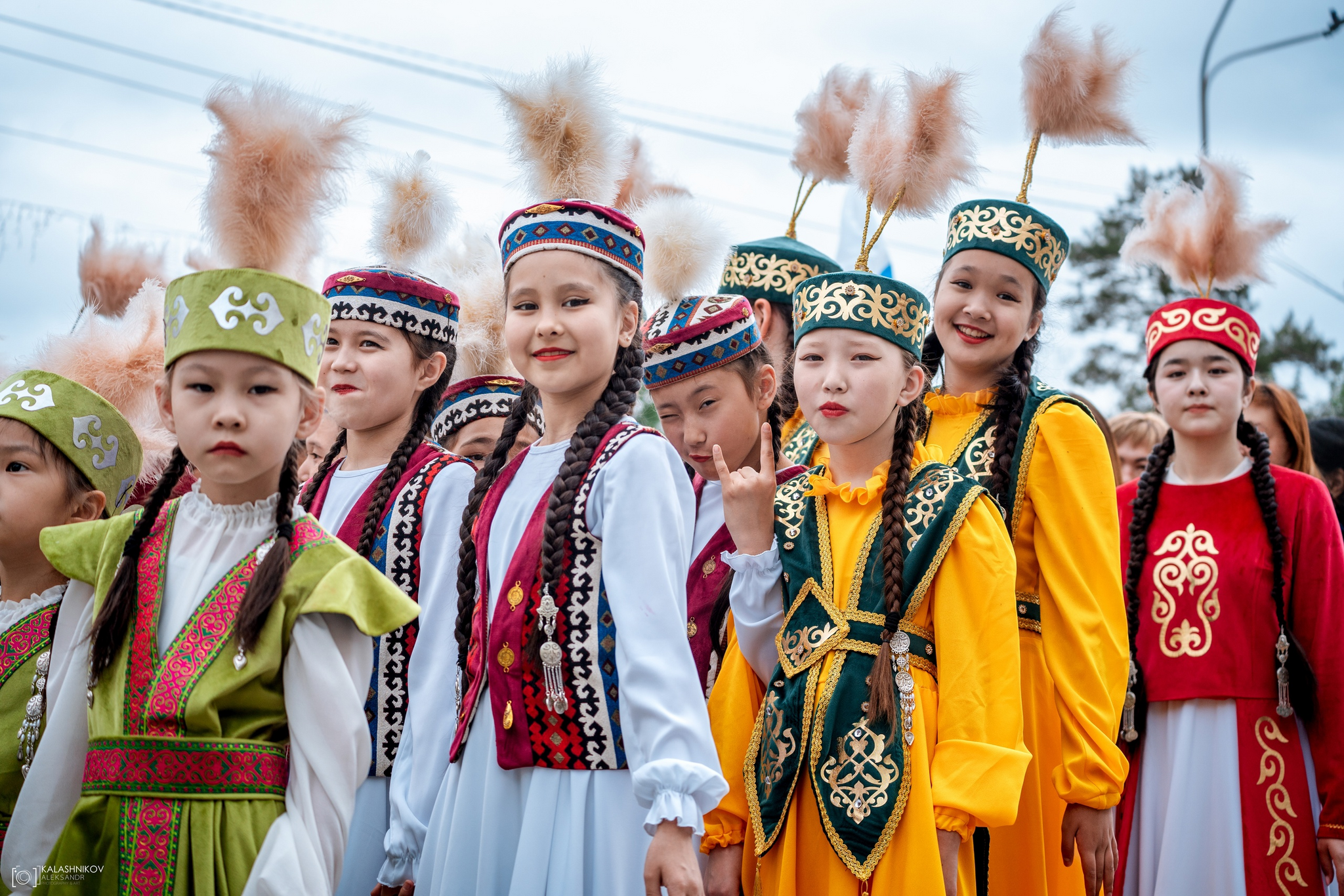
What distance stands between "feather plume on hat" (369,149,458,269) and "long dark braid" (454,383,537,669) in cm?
79

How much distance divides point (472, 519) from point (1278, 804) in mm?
2878

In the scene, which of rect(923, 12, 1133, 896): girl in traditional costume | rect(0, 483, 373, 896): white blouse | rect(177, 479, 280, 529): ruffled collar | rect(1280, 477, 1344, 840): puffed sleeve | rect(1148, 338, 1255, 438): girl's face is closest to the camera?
rect(0, 483, 373, 896): white blouse

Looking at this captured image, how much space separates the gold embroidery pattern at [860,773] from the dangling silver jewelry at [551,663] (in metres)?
0.68

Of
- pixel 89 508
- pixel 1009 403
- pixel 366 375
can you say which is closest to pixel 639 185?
pixel 366 375

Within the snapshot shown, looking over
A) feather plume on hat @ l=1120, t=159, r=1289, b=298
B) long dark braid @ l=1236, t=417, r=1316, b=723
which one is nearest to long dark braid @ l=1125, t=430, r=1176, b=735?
long dark braid @ l=1236, t=417, r=1316, b=723

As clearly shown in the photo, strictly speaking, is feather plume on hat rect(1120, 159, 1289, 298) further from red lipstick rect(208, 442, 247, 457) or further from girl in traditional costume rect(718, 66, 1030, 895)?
red lipstick rect(208, 442, 247, 457)

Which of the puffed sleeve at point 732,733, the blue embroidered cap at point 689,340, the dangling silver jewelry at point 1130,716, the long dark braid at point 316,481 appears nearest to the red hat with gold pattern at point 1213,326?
the dangling silver jewelry at point 1130,716

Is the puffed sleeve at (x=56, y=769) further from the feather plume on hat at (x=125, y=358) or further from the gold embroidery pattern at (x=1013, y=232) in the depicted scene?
the gold embroidery pattern at (x=1013, y=232)

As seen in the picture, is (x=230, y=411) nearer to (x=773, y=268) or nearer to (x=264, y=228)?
(x=264, y=228)

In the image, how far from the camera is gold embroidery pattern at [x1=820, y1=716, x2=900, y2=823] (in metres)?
2.61

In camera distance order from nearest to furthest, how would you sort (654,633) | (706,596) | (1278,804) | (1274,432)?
(654,633)
(706,596)
(1278,804)
(1274,432)

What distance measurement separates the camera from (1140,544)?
4168 millimetres

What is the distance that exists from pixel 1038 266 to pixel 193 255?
2704mm

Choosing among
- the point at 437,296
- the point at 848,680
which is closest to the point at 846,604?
the point at 848,680
